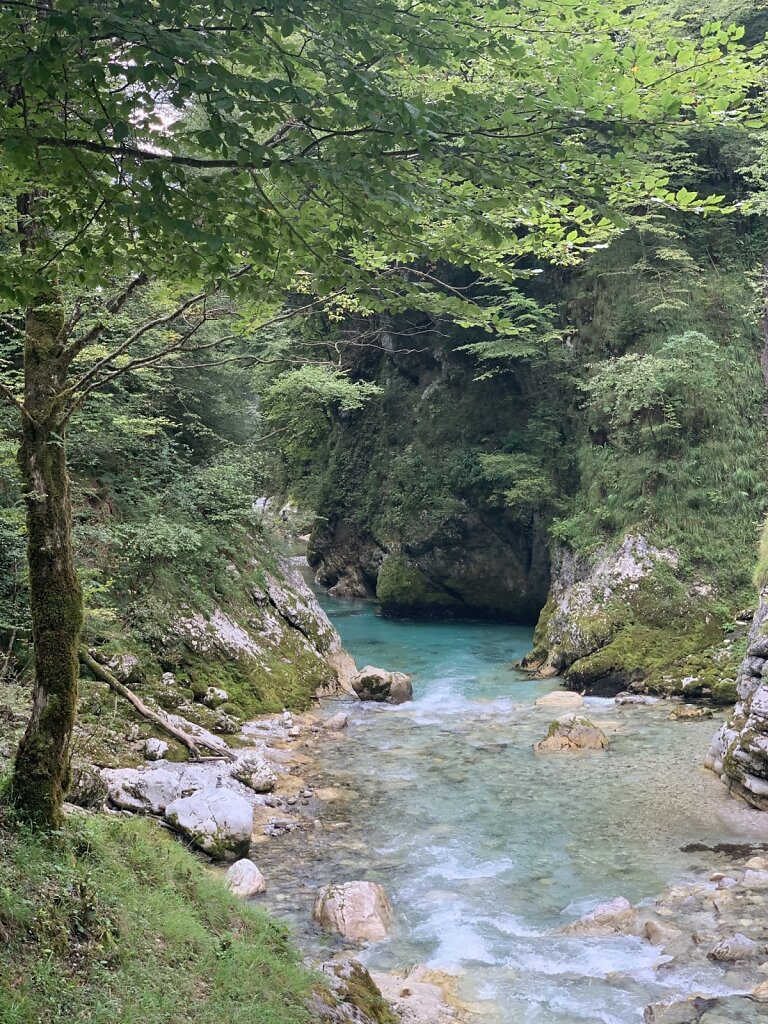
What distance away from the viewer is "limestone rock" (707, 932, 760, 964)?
627cm

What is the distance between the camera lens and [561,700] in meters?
15.1

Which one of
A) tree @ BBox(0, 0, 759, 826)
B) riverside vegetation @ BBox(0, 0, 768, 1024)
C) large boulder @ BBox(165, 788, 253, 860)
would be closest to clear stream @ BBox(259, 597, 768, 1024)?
large boulder @ BBox(165, 788, 253, 860)

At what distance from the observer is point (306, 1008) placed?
481 centimetres

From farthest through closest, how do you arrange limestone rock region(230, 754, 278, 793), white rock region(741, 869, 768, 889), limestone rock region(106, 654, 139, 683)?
limestone rock region(106, 654, 139, 683) < limestone rock region(230, 754, 278, 793) < white rock region(741, 869, 768, 889)

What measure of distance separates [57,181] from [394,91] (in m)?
1.50

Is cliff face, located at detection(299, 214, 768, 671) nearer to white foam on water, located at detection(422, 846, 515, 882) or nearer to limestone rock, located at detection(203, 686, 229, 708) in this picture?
limestone rock, located at detection(203, 686, 229, 708)

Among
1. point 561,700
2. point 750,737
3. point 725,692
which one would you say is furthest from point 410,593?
point 750,737

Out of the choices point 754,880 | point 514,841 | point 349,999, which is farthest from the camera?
point 514,841

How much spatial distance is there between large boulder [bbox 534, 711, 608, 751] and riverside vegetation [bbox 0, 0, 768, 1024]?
7.36ft

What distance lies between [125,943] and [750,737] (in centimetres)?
801

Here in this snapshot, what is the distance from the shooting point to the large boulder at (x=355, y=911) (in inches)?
267

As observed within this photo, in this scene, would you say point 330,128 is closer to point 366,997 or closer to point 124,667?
point 366,997

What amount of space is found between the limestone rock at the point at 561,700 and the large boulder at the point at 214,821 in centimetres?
808

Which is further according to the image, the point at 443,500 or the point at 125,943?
the point at 443,500
